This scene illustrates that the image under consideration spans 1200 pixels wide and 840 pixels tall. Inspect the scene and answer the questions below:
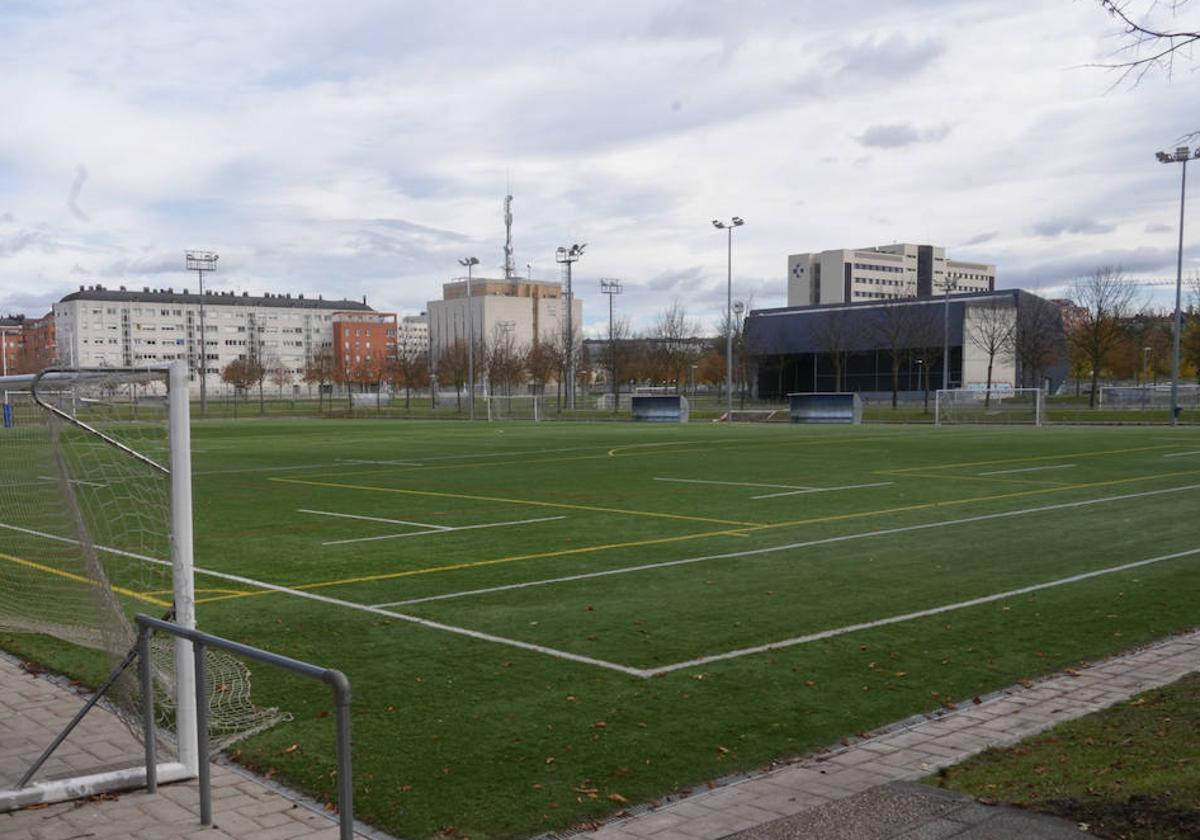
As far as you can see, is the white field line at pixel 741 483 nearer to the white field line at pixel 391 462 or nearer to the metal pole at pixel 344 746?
the white field line at pixel 391 462

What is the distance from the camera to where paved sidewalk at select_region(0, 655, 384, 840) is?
16.4 feet

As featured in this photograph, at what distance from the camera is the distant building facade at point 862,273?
163250 mm

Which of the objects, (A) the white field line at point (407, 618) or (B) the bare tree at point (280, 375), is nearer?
(A) the white field line at point (407, 618)

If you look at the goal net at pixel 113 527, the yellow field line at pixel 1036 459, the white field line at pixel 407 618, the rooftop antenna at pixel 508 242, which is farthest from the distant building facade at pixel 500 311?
the goal net at pixel 113 527

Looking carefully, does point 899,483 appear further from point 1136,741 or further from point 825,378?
point 825,378

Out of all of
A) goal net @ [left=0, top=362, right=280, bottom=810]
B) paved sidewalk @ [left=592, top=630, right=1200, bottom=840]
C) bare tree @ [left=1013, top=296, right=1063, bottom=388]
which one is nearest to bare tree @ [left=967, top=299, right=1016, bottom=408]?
bare tree @ [left=1013, top=296, right=1063, bottom=388]

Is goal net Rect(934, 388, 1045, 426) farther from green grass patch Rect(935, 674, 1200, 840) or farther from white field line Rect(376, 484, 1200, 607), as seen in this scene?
green grass patch Rect(935, 674, 1200, 840)

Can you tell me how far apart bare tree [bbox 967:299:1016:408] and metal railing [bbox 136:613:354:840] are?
72.5 m

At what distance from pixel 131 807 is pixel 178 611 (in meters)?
1.00

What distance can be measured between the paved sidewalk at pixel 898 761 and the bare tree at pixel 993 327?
6871 centimetres

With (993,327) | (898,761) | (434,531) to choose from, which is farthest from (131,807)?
(993,327)

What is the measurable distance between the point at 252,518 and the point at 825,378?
7722 centimetres

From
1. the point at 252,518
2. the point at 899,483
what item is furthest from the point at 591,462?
the point at 252,518

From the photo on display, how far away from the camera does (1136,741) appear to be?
5875 millimetres
